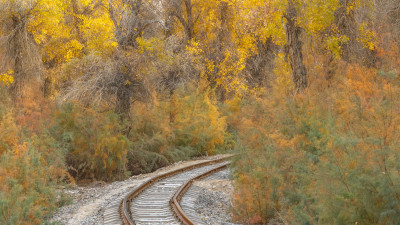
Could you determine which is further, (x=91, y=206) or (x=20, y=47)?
(x=20, y=47)

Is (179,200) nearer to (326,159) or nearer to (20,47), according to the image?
(326,159)

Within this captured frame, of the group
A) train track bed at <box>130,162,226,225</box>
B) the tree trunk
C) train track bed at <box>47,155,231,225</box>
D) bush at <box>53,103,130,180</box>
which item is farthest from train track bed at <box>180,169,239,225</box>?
bush at <box>53,103,130,180</box>

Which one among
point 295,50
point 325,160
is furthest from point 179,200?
point 295,50

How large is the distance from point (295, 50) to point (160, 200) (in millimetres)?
9358

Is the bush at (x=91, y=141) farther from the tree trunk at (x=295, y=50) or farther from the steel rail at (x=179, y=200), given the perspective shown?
the tree trunk at (x=295, y=50)

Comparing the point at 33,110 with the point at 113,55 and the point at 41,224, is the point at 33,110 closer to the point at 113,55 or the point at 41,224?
the point at 113,55

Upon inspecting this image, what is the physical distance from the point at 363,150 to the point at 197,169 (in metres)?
13.1

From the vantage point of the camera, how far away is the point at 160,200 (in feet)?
44.1

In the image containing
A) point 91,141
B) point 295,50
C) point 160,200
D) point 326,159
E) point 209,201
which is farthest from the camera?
point 91,141

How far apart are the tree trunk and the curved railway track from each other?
5510 mm

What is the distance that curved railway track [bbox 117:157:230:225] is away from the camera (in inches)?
437

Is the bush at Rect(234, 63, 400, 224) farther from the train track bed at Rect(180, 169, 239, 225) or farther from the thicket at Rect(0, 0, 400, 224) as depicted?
the train track bed at Rect(180, 169, 239, 225)

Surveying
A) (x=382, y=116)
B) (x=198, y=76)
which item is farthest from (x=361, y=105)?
(x=198, y=76)

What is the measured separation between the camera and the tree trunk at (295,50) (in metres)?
18.7
